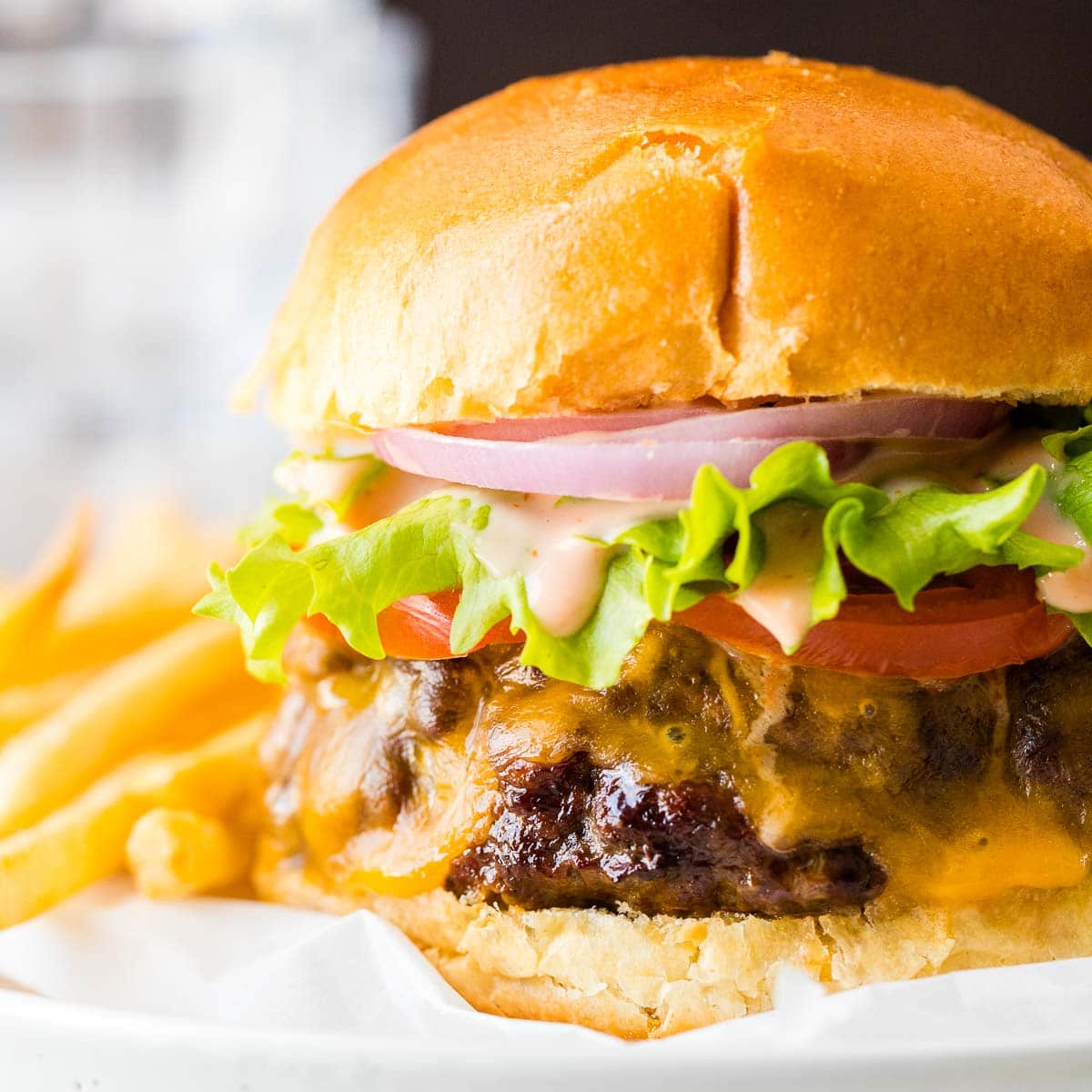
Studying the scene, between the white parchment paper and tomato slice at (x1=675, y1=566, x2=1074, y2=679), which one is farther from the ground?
tomato slice at (x1=675, y1=566, x2=1074, y2=679)

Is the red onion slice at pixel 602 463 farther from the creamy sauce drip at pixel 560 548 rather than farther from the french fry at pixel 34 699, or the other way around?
the french fry at pixel 34 699

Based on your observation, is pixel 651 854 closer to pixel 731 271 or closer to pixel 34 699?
pixel 731 271

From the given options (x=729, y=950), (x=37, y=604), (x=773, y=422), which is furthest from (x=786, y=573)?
(x=37, y=604)

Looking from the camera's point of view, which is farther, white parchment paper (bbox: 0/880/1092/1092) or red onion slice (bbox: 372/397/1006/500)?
red onion slice (bbox: 372/397/1006/500)

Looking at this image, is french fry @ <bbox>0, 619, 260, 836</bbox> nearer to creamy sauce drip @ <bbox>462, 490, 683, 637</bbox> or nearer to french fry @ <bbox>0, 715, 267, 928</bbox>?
french fry @ <bbox>0, 715, 267, 928</bbox>

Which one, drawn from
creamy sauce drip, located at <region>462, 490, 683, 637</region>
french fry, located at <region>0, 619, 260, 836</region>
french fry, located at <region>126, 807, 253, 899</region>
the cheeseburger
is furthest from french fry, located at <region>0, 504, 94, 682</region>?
creamy sauce drip, located at <region>462, 490, 683, 637</region>

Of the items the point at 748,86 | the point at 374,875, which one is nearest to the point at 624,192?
the point at 748,86

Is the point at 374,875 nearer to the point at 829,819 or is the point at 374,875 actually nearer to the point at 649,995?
the point at 649,995
